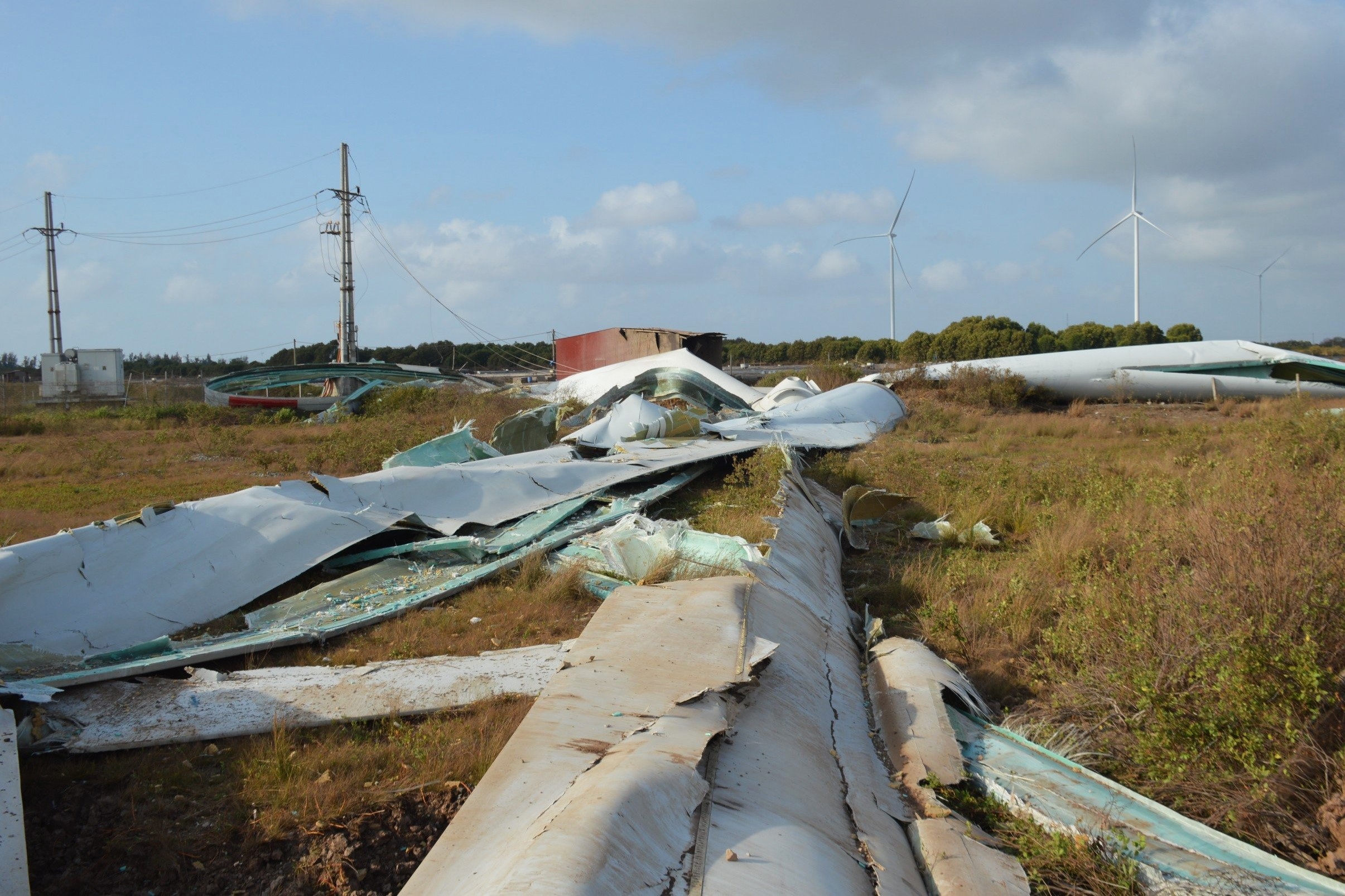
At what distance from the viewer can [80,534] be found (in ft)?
17.5

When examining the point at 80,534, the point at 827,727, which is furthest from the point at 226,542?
the point at 827,727

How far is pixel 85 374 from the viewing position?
3030cm

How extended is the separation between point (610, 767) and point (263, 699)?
2325 mm

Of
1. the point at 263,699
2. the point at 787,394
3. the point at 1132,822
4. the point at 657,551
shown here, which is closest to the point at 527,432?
the point at 657,551

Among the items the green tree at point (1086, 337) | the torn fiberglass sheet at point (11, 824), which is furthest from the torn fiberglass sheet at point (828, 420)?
the green tree at point (1086, 337)

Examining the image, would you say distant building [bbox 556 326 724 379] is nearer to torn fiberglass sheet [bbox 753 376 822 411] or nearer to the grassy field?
torn fiberglass sheet [bbox 753 376 822 411]

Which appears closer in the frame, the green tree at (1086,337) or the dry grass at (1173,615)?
the dry grass at (1173,615)

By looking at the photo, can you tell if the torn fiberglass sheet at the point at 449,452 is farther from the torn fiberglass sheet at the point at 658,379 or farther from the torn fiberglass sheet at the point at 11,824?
the torn fiberglass sheet at the point at 658,379

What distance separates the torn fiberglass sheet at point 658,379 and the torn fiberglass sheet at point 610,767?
46.0 ft

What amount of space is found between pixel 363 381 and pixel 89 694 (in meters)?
23.9

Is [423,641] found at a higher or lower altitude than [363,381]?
lower

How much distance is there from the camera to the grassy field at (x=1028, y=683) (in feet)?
9.96

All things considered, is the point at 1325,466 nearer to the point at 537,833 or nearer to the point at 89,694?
the point at 537,833

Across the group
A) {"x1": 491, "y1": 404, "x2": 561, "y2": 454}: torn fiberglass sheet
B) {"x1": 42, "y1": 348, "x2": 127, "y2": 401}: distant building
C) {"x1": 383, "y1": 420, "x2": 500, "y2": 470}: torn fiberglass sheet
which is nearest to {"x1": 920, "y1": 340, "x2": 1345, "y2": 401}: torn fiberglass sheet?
{"x1": 491, "y1": 404, "x2": 561, "y2": 454}: torn fiberglass sheet
